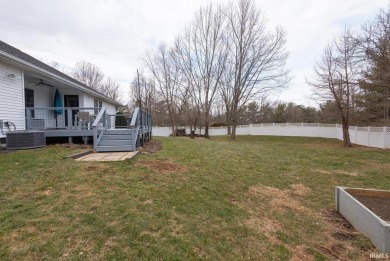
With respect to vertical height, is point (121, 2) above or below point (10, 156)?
above

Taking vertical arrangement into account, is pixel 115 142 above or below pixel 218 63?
below

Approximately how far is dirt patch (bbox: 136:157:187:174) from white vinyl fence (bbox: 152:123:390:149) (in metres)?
14.7

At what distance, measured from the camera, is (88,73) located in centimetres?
3978

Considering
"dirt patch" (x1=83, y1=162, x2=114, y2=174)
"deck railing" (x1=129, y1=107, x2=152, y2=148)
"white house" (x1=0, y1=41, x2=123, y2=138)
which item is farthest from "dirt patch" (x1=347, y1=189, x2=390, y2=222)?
"white house" (x1=0, y1=41, x2=123, y2=138)

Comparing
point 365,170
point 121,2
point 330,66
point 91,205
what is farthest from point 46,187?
point 330,66

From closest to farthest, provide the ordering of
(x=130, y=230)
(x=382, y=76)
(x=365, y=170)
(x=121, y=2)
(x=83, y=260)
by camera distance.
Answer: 1. (x=83, y=260)
2. (x=130, y=230)
3. (x=365, y=170)
4. (x=382, y=76)
5. (x=121, y=2)

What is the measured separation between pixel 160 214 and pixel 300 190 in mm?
3631

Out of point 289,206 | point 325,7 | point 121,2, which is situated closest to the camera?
point 289,206

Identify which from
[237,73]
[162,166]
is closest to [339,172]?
[162,166]

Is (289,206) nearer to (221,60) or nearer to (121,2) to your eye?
(121,2)

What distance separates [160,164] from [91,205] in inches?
107

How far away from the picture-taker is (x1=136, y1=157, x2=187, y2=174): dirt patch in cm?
545

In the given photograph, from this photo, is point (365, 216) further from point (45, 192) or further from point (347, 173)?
point (45, 192)

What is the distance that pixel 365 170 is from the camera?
24.5ft
